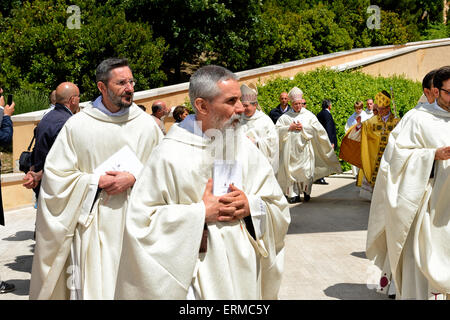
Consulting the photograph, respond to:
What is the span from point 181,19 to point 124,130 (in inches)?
629

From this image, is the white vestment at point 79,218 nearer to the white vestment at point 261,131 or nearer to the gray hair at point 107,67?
the gray hair at point 107,67

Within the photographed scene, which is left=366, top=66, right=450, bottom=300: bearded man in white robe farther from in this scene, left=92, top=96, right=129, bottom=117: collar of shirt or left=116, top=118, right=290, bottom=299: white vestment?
left=92, top=96, right=129, bottom=117: collar of shirt

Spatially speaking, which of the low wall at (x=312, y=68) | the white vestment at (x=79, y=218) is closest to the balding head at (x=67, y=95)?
the white vestment at (x=79, y=218)

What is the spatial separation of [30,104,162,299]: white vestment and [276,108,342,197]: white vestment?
7688 millimetres

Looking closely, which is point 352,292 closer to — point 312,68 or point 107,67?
point 107,67

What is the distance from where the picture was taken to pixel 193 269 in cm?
339

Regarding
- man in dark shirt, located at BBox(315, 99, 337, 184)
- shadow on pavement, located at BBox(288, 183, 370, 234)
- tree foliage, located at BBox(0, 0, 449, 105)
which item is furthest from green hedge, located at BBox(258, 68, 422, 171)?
shadow on pavement, located at BBox(288, 183, 370, 234)

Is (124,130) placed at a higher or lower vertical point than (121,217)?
higher

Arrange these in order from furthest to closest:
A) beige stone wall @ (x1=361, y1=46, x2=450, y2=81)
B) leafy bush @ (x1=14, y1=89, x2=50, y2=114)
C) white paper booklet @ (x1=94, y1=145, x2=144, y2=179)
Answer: beige stone wall @ (x1=361, y1=46, x2=450, y2=81)
leafy bush @ (x1=14, y1=89, x2=50, y2=114)
white paper booklet @ (x1=94, y1=145, x2=144, y2=179)

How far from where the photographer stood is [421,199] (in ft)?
17.5

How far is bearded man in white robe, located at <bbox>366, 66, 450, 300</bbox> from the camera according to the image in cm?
521

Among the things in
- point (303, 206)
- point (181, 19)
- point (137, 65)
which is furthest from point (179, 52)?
point (303, 206)
